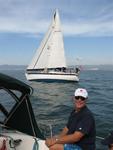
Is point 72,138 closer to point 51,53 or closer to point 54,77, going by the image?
point 54,77

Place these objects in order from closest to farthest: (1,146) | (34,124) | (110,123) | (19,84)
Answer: (1,146) < (19,84) < (34,124) < (110,123)

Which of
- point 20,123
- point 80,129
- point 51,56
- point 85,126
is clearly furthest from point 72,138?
point 51,56

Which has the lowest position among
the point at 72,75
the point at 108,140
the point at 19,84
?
the point at 72,75

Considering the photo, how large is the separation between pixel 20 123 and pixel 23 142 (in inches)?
24.0

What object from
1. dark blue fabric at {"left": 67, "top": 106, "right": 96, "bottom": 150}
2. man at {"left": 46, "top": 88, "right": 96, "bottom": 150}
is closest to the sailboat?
man at {"left": 46, "top": 88, "right": 96, "bottom": 150}

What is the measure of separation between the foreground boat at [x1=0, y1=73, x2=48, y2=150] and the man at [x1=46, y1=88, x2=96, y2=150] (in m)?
1.11

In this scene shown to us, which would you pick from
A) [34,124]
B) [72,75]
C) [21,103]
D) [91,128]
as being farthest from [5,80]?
[72,75]

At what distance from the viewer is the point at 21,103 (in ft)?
28.2

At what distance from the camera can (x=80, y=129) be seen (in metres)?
6.56

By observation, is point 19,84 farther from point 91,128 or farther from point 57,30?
point 57,30

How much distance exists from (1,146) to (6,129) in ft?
3.71

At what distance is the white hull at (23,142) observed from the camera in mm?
7773

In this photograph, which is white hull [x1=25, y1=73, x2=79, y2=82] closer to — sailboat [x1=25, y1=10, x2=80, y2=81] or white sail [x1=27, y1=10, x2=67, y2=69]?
sailboat [x1=25, y1=10, x2=80, y2=81]

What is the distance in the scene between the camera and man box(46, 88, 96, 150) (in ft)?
21.5
